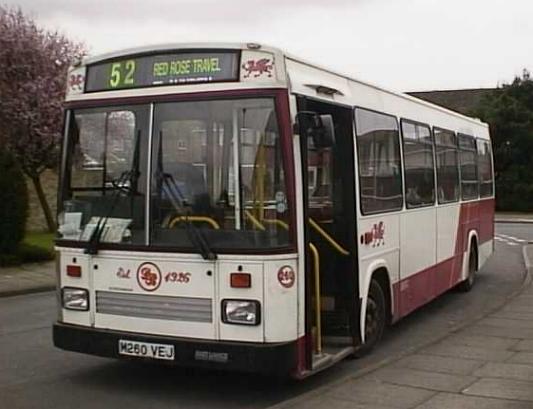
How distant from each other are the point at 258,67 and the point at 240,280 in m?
1.79

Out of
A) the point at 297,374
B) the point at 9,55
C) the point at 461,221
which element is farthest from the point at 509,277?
the point at 9,55

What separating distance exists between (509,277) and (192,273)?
11629 mm

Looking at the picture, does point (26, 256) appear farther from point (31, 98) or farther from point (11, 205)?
point (31, 98)

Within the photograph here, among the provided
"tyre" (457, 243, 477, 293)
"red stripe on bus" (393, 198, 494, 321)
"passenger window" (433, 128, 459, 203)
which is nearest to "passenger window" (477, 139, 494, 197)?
"red stripe on bus" (393, 198, 494, 321)

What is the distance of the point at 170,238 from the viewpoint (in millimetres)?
7449

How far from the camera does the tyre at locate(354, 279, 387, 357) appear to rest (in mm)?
9242

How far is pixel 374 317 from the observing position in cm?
941

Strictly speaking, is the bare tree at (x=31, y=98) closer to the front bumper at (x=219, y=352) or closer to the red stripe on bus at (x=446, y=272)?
the red stripe on bus at (x=446, y=272)

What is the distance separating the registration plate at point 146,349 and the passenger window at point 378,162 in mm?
2623

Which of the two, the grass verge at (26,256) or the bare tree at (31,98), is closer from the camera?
the grass verge at (26,256)

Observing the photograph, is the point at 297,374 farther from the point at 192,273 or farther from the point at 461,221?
the point at 461,221

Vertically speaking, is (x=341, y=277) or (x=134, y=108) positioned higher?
(x=134, y=108)

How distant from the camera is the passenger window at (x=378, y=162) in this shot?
8984 mm

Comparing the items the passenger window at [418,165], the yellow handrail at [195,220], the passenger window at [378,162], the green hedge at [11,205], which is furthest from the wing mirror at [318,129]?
the green hedge at [11,205]
